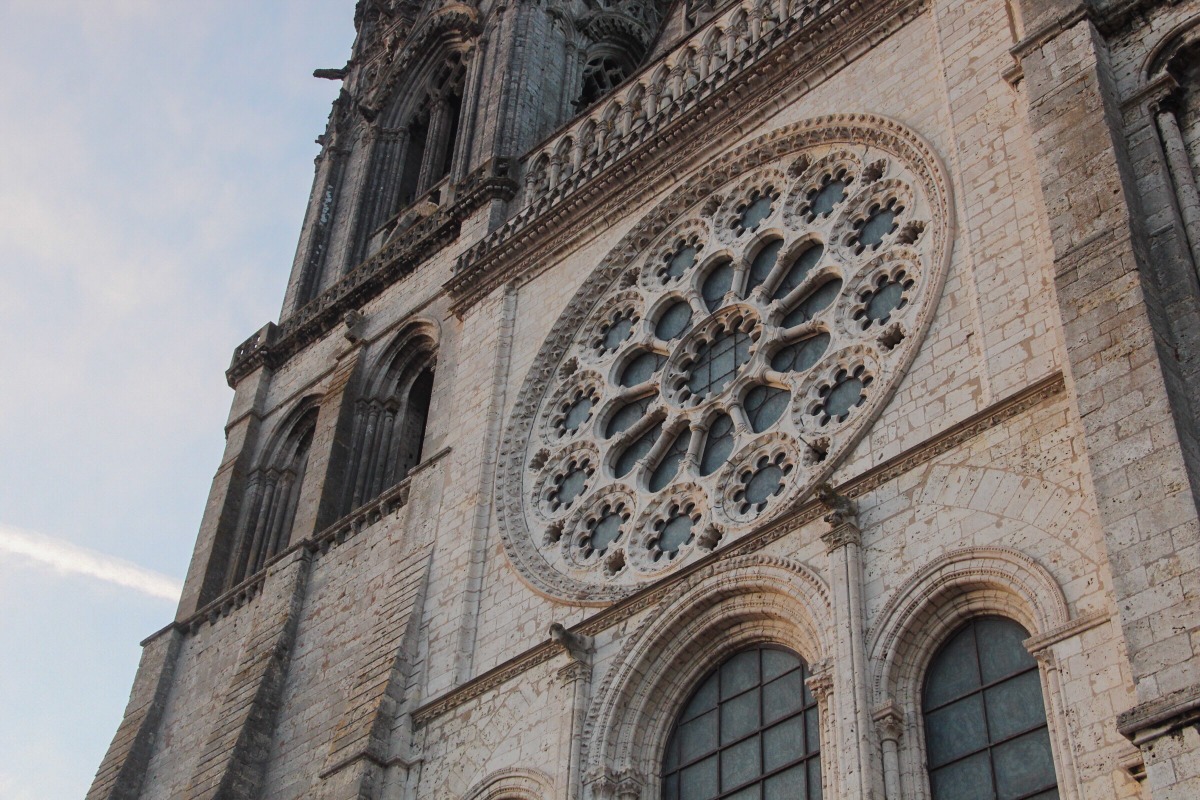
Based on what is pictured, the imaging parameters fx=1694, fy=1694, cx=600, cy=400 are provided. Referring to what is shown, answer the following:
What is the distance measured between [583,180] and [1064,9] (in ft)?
21.7

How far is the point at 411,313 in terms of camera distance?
20.9 m

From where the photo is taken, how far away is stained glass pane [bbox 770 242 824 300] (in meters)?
15.5

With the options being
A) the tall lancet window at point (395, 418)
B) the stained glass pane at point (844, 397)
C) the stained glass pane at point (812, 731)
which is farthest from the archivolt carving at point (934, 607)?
the tall lancet window at point (395, 418)

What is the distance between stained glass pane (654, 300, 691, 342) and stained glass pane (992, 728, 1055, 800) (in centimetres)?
641

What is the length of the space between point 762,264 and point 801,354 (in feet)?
5.12

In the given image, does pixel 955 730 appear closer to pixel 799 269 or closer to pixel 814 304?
pixel 814 304

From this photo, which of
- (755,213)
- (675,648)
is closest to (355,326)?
(755,213)

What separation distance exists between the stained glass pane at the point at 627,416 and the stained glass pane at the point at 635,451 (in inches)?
7.7

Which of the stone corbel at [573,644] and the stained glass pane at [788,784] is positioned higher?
the stone corbel at [573,644]

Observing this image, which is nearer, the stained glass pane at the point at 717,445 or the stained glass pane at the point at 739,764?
the stained glass pane at the point at 739,764

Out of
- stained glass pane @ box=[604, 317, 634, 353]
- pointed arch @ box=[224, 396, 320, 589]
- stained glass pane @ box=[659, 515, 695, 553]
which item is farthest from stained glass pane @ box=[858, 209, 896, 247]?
pointed arch @ box=[224, 396, 320, 589]

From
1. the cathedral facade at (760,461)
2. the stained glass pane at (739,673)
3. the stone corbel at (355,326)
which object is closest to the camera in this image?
the cathedral facade at (760,461)

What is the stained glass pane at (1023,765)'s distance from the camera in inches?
412

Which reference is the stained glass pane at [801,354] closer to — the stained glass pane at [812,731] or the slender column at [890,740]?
the stained glass pane at [812,731]
